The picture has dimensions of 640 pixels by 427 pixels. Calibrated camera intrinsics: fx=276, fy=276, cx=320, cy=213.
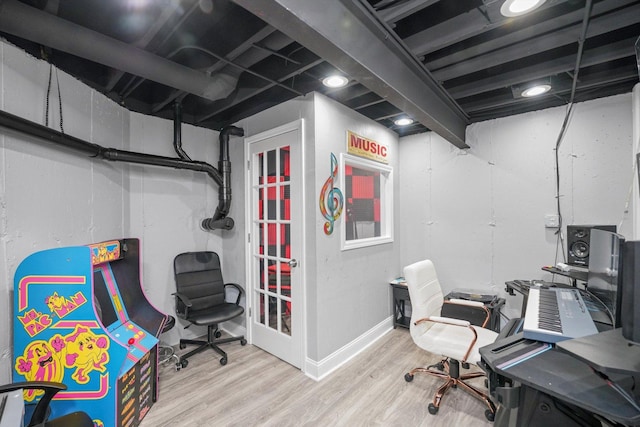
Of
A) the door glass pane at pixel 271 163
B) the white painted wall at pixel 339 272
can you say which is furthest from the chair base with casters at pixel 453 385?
the door glass pane at pixel 271 163

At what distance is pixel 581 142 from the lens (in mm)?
2758

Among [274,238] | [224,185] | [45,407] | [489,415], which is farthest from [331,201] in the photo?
[45,407]

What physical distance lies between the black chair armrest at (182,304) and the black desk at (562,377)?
2.59m

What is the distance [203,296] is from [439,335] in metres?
2.48

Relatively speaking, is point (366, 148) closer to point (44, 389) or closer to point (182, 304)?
point (182, 304)

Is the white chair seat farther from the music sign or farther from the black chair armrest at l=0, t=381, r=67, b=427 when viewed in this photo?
the black chair armrest at l=0, t=381, r=67, b=427

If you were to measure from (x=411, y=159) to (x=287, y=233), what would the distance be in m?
2.08

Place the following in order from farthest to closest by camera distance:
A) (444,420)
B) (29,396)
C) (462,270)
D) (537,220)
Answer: (462,270) → (537,220) → (444,420) → (29,396)

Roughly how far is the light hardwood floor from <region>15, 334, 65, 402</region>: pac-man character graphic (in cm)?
71

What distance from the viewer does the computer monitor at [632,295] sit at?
2.82 ft

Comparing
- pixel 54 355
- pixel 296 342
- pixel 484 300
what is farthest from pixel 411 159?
pixel 54 355

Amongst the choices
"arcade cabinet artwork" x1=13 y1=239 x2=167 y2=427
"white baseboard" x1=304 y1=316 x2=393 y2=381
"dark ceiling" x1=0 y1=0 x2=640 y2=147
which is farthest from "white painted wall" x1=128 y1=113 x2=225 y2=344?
"white baseboard" x1=304 y1=316 x2=393 y2=381

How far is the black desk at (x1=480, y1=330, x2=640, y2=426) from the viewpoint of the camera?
821 mm

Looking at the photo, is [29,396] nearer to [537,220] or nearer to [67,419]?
[67,419]
